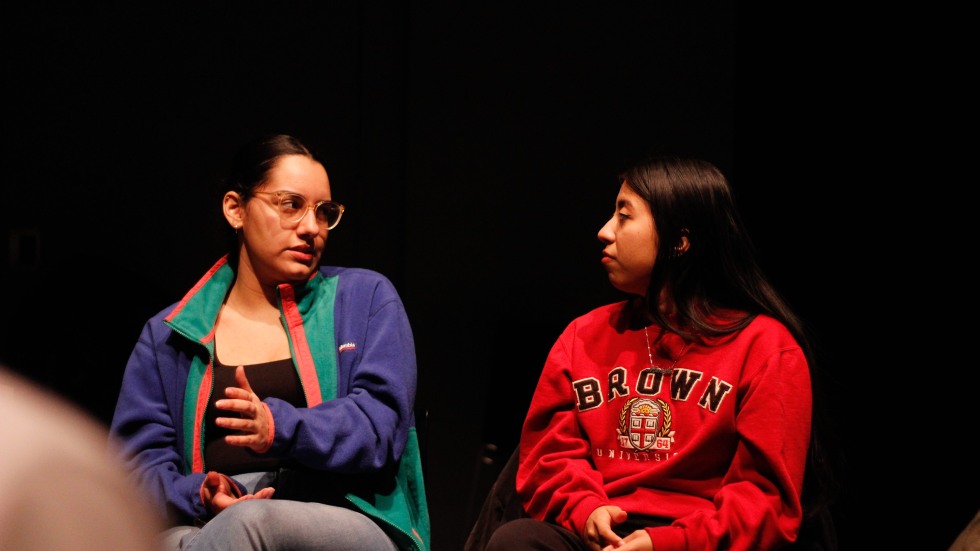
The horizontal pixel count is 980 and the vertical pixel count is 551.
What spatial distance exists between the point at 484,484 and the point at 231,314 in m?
1.30

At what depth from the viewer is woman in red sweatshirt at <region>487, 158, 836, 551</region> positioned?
70.9 inches

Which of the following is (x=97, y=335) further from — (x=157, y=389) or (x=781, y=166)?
(x=781, y=166)

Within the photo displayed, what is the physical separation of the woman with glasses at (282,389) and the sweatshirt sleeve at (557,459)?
273 millimetres

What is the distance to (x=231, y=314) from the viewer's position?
2260mm

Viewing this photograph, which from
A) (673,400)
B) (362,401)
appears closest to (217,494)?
(362,401)

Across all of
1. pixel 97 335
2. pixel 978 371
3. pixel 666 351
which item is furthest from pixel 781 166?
pixel 97 335

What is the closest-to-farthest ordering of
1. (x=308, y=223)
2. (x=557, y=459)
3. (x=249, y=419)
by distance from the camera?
(x=249, y=419)
(x=557, y=459)
(x=308, y=223)

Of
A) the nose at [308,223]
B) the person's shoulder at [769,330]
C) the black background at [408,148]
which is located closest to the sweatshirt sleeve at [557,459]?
the person's shoulder at [769,330]

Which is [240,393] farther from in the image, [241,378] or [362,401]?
[362,401]

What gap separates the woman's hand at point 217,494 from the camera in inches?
75.7

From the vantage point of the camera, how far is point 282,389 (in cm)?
212

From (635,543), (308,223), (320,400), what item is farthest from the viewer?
(308,223)

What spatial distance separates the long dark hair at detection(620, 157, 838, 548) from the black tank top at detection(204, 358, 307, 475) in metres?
0.79

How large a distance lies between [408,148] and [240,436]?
63.1 inches
